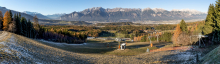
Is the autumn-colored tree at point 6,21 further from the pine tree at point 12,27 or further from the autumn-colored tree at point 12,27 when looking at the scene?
the autumn-colored tree at point 12,27

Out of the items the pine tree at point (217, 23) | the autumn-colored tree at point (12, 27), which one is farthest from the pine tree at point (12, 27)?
the pine tree at point (217, 23)

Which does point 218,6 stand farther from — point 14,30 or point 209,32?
point 14,30

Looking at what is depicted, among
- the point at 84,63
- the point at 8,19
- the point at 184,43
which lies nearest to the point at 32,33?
the point at 8,19

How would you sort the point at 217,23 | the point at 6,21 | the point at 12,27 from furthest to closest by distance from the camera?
the point at 6,21
the point at 12,27
the point at 217,23

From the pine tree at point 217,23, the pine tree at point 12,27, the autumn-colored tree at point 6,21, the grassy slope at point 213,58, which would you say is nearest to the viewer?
the grassy slope at point 213,58

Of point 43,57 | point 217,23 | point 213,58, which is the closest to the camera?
point 213,58

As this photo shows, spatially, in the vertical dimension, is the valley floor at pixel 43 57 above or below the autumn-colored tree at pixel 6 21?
below

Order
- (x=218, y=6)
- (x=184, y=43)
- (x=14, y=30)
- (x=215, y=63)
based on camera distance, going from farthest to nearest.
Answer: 1. (x=14, y=30)
2. (x=184, y=43)
3. (x=218, y=6)
4. (x=215, y=63)

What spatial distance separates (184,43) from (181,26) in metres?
16.8

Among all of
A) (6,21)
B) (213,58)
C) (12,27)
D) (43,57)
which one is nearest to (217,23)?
(213,58)

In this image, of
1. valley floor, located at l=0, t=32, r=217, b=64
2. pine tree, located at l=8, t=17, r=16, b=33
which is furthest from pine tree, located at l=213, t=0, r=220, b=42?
pine tree, located at l=8, t=17, r=16, b=33

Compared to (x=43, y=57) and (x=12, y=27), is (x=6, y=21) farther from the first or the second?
(x=43, y=57)

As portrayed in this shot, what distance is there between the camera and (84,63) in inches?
789

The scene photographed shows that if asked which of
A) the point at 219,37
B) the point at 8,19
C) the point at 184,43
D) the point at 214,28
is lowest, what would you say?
the point at 184,43
